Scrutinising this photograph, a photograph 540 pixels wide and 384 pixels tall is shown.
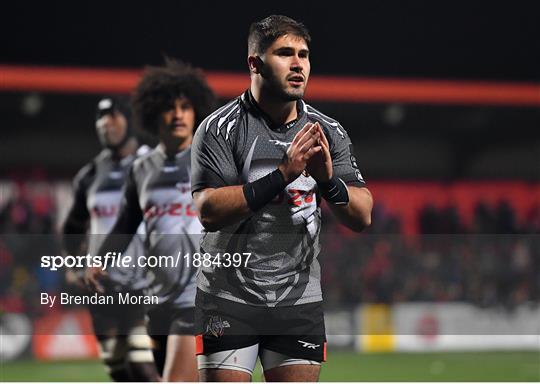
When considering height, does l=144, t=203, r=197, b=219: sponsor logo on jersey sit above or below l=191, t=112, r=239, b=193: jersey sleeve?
above

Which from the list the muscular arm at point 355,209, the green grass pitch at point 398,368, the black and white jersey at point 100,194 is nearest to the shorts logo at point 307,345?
the muscular arm at point 355,209

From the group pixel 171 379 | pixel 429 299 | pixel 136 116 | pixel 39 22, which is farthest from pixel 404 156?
pixel 171 379

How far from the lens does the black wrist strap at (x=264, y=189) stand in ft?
11.3

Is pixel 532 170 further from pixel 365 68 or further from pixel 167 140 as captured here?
pixel 167 140

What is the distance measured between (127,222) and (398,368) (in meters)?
7.06

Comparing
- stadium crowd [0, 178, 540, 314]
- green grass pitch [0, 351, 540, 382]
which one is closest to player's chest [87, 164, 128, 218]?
green grass pitch [0, 351, 540, 382]

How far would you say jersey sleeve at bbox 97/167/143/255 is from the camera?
5000 millimetres

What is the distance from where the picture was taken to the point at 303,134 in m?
3.43

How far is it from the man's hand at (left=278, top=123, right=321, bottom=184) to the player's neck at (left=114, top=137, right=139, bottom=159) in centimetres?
290

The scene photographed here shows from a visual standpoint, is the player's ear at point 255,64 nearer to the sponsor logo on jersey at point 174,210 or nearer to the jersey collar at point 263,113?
the jersey collar at point 263,113

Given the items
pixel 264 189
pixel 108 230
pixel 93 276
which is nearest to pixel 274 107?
pixel 264 189

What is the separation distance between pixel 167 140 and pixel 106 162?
1.39m

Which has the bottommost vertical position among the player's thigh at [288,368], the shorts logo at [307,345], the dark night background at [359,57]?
the player's thigh at [288,368]

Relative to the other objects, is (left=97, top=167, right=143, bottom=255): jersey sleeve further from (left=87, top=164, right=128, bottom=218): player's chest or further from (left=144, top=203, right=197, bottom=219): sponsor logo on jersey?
(left=87, top=164, right=128, bottom=218): player's chest
